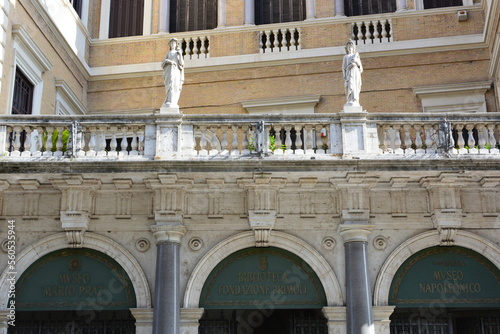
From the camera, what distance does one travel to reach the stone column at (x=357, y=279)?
12938 millimetres

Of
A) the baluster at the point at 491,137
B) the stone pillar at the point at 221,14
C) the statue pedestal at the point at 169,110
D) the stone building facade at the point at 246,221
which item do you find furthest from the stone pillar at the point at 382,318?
the stone pillar at the point at 221,14

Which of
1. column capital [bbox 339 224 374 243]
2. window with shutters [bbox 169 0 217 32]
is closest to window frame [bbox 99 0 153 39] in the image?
window with shutters [bbox 169 0 217 32]

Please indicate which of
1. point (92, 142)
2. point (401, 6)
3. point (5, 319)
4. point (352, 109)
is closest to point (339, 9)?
point (401, 6)

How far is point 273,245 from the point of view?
13836mm

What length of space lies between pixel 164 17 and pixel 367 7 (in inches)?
218

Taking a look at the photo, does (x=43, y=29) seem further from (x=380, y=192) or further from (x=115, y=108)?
(x=380, y=192)

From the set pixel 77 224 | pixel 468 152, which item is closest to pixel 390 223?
pixel 468 152

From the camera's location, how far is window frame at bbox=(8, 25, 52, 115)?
1573cm

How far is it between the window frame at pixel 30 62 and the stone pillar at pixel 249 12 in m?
5.40

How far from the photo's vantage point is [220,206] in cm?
1393

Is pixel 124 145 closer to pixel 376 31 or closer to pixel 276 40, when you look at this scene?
pixel 276 40

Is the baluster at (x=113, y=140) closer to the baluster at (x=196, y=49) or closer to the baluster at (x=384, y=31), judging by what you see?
the baluster at (x=196, y=49)

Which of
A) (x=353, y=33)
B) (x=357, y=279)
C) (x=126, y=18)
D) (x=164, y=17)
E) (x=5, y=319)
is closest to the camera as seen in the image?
(x=357, y=279)

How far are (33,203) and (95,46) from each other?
7.13 m
